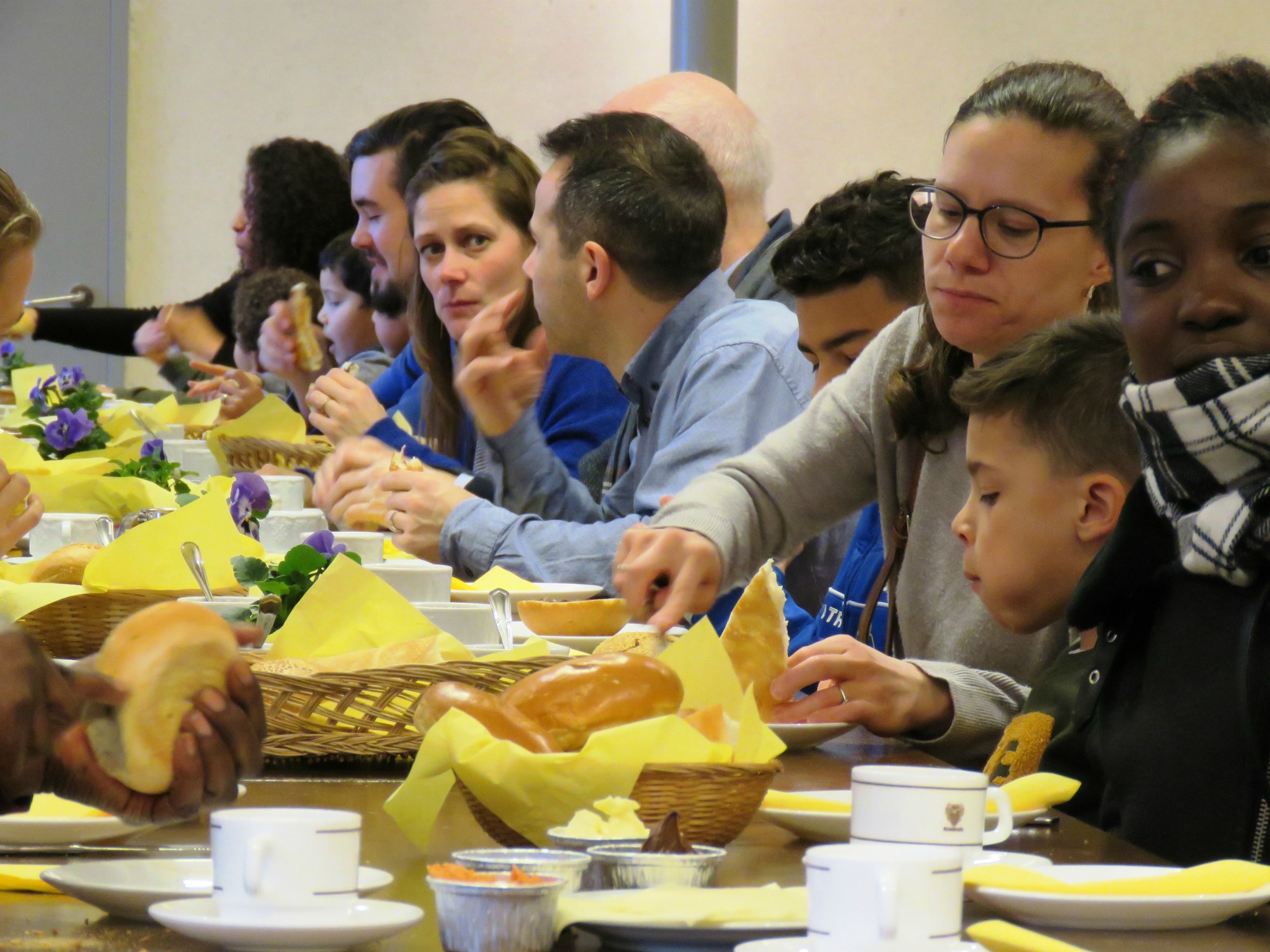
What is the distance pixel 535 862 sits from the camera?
2.43ft

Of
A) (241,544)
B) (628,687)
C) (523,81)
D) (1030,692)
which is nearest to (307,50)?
(523,81)

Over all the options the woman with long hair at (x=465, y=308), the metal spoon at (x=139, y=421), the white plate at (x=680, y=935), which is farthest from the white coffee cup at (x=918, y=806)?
the metal spoon at (x=139, y=421)

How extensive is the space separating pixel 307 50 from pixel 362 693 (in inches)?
245

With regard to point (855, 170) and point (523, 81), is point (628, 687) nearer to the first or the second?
point (855, 170)

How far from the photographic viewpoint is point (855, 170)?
20.5 ft

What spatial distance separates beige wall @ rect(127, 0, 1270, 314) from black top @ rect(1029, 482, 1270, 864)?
5.00 m

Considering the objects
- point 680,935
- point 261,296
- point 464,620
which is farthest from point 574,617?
point 261,296

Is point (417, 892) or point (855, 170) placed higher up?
point (855, 170)

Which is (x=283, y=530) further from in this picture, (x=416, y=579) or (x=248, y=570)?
(x=248, y=570)

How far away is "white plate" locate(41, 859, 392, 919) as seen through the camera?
0.73 metres

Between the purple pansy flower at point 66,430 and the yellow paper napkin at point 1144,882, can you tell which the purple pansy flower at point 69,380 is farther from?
the yellow paper napkin at point 1144,882

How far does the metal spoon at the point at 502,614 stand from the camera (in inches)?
60.0

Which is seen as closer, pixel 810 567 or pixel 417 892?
pixel 417 892

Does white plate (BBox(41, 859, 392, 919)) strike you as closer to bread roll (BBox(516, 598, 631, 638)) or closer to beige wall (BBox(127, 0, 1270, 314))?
bread roll (BBox(516, 598, 631, 638))
